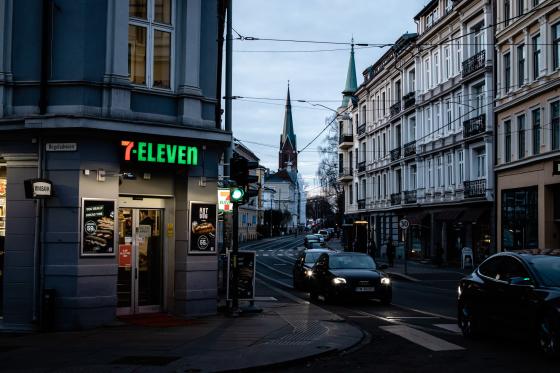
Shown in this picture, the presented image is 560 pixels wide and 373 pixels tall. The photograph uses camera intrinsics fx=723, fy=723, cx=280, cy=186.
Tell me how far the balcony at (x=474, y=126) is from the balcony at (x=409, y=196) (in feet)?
35.2

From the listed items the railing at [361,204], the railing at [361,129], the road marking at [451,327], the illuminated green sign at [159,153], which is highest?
the railing at [361,129]

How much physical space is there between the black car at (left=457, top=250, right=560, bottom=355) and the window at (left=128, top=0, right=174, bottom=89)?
7734 mm

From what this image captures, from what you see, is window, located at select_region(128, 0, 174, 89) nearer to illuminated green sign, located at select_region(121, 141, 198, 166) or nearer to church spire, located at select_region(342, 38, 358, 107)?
illuminated green sign, located at select_region(121, 141, 198, 166)

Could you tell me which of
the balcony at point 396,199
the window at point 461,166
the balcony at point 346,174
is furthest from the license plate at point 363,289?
the balcony at point 346,174

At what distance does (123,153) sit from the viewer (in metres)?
14.5

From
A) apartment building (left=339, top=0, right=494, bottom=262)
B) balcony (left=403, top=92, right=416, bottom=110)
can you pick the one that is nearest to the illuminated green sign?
apartment building (left=339, top=0, right=494, bottom=262)

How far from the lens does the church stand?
169m

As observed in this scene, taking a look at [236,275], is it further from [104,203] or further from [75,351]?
[75,351]

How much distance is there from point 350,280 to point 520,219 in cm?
1791

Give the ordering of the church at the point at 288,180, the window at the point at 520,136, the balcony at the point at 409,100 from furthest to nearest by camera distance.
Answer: the church at the point at 288,180
the balcony at the point at 409,100
the window at the point at 520,136

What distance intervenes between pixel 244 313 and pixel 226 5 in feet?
25.8

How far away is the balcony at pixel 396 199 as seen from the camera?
55.2m

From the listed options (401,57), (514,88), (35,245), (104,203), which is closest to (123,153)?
(104,203)

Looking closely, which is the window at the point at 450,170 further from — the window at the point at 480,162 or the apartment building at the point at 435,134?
the window at the point at 480,162
